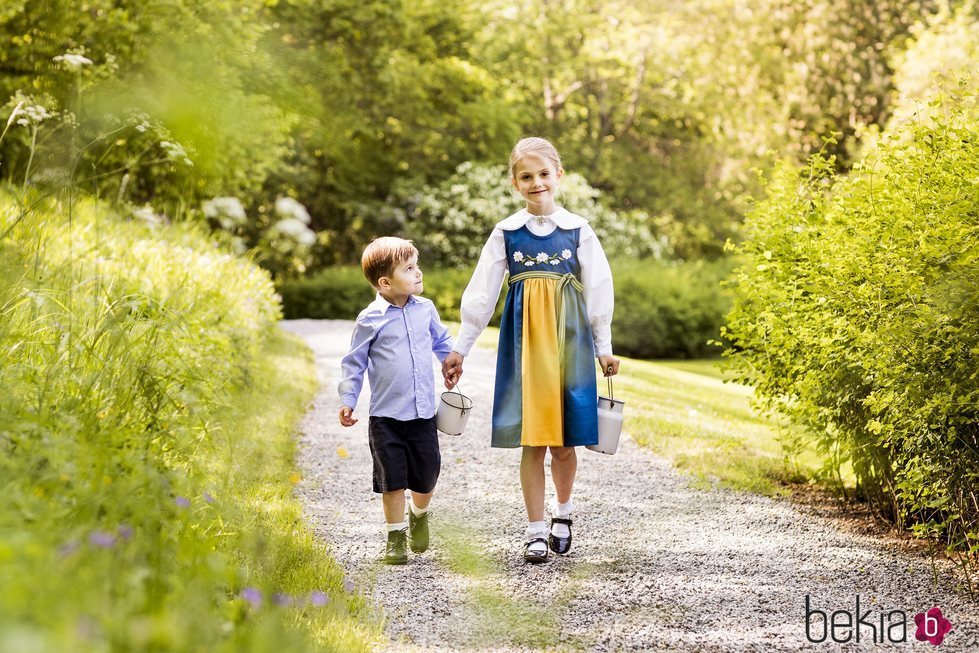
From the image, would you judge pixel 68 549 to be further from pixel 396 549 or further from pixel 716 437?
pixel 716 437

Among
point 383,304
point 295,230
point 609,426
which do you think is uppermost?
point 295,230

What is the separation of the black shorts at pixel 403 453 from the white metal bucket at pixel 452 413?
1.6 inches

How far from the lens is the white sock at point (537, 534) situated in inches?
152

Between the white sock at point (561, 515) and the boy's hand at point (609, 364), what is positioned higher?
the boy's hand at point (609, 364)

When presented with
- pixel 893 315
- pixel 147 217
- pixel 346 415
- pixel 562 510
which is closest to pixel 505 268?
pixel 346 415

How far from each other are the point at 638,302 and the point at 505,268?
12036 millimetres

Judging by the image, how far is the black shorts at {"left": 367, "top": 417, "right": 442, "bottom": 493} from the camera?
387 cm

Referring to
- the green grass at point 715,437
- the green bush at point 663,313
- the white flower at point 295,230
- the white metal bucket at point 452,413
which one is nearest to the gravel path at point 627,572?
the green grass at point 715,437

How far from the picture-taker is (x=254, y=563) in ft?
10.5

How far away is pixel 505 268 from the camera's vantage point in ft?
13.6

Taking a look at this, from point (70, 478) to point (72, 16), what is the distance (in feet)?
28.1

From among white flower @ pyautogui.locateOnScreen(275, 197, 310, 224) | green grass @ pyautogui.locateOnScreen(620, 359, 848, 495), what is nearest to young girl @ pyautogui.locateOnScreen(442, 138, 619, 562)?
green grass @ pyautogui.locateOnScreen(620, 359, 848, 495)

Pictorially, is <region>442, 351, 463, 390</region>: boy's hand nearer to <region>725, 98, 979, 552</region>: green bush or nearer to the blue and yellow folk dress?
the blue and yellow folk dress

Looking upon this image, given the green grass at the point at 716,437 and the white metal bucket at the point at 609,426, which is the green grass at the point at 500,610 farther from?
the green grass at the point at 716,437
